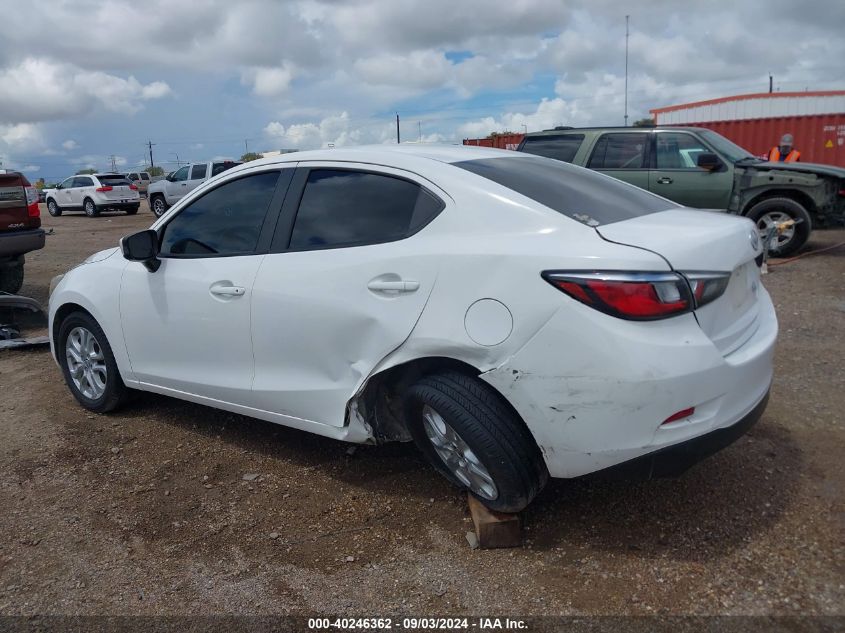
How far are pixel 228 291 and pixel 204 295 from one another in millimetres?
205

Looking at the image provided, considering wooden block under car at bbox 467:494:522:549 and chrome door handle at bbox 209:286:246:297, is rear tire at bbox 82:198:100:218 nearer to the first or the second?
chrome door handle at bbox 209:286:246:297

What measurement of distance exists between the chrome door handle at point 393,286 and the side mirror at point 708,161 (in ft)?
25.9

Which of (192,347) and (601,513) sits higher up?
(192,347)

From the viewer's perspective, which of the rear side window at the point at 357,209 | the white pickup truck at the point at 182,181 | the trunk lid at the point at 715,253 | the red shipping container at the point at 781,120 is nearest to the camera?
the trunk lid at the point at 715,253

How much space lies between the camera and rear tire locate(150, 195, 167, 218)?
2466 cm

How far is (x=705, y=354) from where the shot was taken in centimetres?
254

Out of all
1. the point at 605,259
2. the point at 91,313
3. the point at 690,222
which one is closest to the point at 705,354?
the point at 605,259

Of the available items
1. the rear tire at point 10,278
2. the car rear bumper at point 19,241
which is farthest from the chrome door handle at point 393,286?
the rear tire at point 10,278

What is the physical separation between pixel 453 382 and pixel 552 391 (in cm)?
43

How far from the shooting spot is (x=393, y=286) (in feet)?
9.66

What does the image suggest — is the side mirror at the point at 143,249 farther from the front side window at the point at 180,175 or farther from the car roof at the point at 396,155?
the front side window at the point at 180,175

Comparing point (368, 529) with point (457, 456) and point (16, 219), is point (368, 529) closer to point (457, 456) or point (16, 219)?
point (457, 456)

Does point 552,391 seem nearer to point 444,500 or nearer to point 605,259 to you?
point 605,259

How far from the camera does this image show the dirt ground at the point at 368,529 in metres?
2.66
